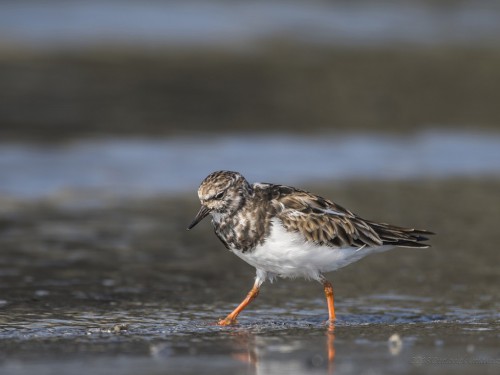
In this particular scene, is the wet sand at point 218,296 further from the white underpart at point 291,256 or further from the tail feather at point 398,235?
the tail feather at point 398,235

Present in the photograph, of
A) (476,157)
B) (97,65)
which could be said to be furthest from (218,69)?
(476,157)

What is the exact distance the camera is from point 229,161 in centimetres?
1282

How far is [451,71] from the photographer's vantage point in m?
20.3

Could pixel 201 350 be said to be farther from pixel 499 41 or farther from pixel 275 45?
pixel 499 41

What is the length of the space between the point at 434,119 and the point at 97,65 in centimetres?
689

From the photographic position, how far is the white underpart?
675 centimetres

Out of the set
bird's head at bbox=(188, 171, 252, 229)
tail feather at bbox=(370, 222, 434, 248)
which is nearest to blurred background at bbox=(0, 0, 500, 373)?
tail feather at bbox=(370, 222, 434, 248)

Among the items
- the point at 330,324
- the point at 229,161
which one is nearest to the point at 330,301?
the point at 330,324

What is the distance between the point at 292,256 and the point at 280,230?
0.63 feet

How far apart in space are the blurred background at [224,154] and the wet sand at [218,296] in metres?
0.03

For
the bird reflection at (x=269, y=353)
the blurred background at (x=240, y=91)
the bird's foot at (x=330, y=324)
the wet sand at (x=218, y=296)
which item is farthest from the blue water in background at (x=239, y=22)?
the bird reflection at (x=269, y=353)

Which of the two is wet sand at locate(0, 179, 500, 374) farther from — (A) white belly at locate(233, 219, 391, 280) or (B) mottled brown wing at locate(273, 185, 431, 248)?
(B) mottled brown wing at locate(273, 185, 431, 248)

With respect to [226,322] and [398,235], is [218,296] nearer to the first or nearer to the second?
[226,322]

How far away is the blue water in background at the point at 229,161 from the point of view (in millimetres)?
11656
